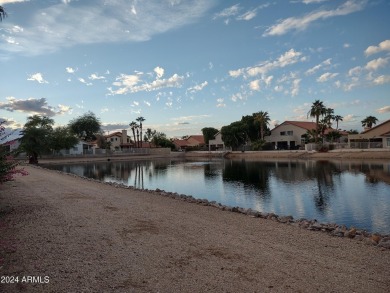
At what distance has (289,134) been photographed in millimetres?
83562

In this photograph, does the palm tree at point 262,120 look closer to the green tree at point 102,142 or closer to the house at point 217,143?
the house at point 217,143

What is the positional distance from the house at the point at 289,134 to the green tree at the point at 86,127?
5577 cm

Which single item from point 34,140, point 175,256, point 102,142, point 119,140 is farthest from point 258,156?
point 175,256

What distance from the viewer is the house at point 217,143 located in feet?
329

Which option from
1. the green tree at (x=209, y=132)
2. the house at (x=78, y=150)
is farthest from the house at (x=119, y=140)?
the green tree at (x=209, y=132)

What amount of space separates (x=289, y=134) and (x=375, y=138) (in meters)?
22.9

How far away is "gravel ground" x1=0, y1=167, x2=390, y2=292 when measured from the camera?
18.3ft

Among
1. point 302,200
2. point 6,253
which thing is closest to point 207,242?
point 6,253

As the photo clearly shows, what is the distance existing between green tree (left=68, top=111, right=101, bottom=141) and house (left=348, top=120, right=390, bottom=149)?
76.7 meters

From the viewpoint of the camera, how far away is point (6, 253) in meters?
6.80

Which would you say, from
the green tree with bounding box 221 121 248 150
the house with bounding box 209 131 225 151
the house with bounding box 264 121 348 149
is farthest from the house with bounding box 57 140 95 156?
the house with bounding box 264 121 348 149

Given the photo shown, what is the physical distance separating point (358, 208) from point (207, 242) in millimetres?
11645

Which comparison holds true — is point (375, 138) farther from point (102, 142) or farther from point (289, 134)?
point (102, 142)

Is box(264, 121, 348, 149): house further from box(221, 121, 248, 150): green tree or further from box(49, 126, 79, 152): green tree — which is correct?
box(49, 126, 79, 152): green tree
